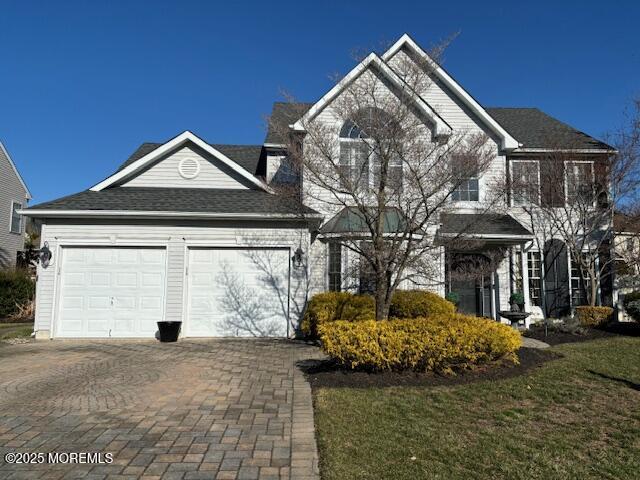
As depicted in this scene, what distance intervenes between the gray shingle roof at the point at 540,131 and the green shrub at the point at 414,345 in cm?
1056

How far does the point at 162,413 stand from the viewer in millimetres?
5508

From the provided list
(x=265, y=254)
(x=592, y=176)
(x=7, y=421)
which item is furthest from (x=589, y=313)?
(x=7, y=421)

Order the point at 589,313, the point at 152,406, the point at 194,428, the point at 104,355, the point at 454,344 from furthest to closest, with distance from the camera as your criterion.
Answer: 1. the point at 589,313
2. the point at 104,355
3. the point at 454,344
4. the point at 152,406
5. the point at 194,428

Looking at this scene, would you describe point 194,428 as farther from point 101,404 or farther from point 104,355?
point 104,355

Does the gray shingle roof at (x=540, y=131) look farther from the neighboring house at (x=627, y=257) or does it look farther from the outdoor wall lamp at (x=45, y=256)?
the outdoor wall lamp at (x=45, y=256)

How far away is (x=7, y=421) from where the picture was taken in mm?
5230

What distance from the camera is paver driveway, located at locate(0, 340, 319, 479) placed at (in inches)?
159

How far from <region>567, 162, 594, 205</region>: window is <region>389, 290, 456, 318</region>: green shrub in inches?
263

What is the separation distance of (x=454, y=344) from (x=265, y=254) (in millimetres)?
6485

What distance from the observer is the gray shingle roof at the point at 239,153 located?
53.3 feet

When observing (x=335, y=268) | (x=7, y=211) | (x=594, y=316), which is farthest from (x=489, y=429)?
(x=7, y=211)

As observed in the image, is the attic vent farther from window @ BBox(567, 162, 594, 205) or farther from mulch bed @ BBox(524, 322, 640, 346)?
window @ BBox(567, 162, 594, 205)

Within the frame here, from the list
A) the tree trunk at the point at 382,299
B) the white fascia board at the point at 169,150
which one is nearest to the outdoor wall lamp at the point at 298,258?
the white fascia board at the point at 169,150

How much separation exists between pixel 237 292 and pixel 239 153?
24.7 feet
